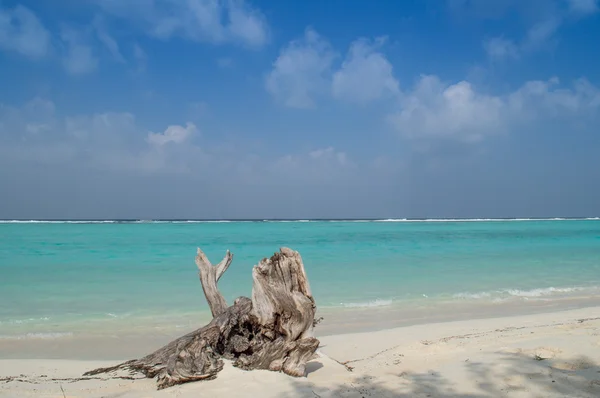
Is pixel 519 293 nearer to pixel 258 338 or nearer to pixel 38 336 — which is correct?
pixel 258 338

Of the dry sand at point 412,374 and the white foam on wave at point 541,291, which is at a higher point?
the dry sand at point 412,374

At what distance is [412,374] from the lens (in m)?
4.19

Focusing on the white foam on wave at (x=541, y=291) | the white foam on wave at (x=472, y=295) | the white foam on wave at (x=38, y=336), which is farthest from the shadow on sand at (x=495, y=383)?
the white foam on wave at (x=541, y=291)

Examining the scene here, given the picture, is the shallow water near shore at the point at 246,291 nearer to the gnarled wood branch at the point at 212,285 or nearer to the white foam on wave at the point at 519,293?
the white foam on wave at the point at 519,293

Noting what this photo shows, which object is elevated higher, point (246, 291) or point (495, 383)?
point (495, 383)

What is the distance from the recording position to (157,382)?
4219 mm

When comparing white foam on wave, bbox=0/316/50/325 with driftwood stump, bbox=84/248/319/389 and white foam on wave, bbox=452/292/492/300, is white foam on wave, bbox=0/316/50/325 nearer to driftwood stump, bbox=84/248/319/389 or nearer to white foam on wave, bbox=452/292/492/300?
driftwood stump, bbox=84/248/319/389

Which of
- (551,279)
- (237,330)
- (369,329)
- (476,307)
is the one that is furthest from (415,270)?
(237,330)

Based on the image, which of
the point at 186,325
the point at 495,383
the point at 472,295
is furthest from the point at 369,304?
the point at 495,383

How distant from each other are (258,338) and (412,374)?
1677 millimetres

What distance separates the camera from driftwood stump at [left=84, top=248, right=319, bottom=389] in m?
4.37

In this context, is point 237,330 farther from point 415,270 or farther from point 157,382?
point 415,270

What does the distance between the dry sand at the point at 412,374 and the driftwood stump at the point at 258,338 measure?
170 millimetres

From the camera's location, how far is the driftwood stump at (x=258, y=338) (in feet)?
14.3
